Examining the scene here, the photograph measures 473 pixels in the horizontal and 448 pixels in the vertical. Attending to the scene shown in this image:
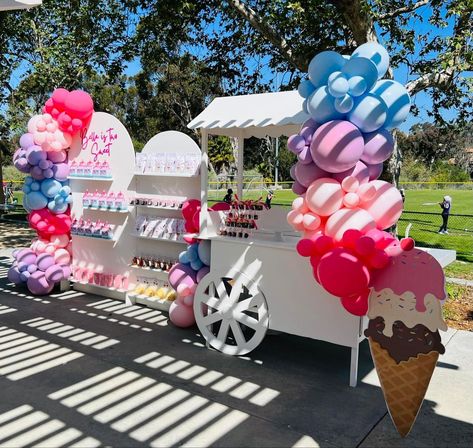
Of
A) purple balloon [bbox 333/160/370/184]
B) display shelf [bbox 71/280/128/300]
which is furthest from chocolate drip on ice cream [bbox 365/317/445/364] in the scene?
display shelf [bbox 71/280/128/300]

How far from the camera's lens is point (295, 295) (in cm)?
417

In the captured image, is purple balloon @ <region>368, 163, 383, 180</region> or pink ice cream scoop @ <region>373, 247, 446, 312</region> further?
purple balloon @ <region>368, 163, 383, 180</region>

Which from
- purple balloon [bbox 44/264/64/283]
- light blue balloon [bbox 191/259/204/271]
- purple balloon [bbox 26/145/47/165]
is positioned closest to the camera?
light blue balloon [bbox 191/259/204/271]

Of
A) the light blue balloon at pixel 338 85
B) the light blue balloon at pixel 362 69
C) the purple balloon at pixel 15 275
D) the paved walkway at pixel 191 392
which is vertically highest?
the light blue balloon at pixel 362 69

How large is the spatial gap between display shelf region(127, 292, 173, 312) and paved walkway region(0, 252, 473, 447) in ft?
1.55

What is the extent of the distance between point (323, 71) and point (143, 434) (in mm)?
2926

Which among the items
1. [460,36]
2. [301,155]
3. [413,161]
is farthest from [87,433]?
[413,161]

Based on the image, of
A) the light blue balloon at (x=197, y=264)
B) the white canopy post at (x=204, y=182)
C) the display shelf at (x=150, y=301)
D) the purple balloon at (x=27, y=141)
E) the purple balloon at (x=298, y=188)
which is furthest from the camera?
the purple balloon at (x=27, y=141)

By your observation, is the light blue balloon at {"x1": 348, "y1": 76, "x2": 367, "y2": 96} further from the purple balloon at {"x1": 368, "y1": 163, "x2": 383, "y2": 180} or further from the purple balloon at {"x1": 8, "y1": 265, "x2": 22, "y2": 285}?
the purple balloon at {"x1": 8, "y1": 265, "x2": 22, "y2": 285}

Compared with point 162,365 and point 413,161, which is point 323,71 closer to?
point 162,365

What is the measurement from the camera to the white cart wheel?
4363 millimetres

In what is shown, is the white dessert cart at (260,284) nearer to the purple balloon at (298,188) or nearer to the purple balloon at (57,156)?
the purple balloon at (298,188)

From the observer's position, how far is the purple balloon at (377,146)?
3604 millimetres

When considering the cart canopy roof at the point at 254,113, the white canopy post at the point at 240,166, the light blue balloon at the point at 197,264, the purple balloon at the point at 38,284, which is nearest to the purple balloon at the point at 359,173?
the cart canopy roof at the point at 254,113
